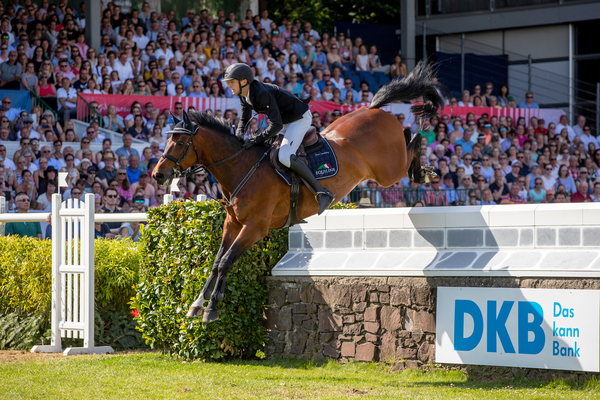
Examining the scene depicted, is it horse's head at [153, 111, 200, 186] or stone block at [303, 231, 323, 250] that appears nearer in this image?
horse's head at [153, 111, 200, 186]

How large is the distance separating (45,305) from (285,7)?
1825cm

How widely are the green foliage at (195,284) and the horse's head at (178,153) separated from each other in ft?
2.59

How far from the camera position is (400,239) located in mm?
6199

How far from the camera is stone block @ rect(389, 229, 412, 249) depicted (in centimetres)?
615

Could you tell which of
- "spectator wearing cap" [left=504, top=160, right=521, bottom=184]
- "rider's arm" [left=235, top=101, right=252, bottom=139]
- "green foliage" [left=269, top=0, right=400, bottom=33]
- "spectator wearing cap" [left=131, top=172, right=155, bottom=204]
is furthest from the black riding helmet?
"green foliage" [left=269, top=0, right=400, bottom=33]

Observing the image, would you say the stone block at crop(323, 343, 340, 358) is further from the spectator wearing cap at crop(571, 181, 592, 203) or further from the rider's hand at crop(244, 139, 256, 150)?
the spectator wearing cap at crop(571, 181, 592, 203)

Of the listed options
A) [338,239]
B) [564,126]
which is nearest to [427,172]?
[338,239]

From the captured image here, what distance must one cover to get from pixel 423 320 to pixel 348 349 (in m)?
0.77

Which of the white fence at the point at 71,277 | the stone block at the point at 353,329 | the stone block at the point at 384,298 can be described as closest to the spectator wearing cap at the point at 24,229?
the white fence at the point at 71,277

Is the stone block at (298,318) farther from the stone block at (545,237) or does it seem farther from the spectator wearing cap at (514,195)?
the spectator wearing cap at (514,195)

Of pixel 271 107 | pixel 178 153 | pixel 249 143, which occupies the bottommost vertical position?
pixel 178 153

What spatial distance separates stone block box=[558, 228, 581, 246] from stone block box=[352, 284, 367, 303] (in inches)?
66.5

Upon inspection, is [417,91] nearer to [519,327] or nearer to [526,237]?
[526,237]

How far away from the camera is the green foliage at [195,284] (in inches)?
247
